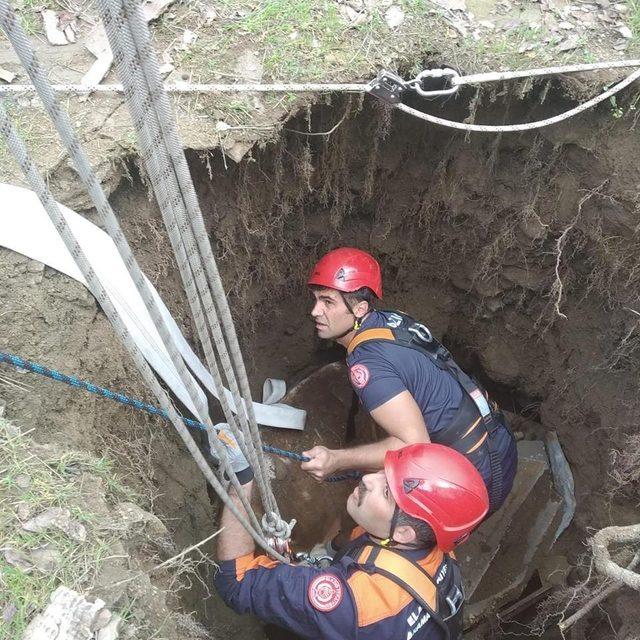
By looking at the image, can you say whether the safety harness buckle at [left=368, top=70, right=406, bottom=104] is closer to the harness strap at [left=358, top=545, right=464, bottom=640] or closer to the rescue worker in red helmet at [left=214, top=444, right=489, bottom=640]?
the rescue worker in red helmet at [left=214, top=444, right=489, bottom=640]

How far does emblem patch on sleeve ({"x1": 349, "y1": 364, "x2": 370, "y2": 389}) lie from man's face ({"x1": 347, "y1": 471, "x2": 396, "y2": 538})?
1.98 feet

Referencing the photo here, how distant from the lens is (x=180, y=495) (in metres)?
2.75

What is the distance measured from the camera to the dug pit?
2.43m

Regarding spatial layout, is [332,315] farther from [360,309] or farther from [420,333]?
[420,333]

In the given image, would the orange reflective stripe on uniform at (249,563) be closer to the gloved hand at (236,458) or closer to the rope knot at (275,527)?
the rope knot at (275,527)

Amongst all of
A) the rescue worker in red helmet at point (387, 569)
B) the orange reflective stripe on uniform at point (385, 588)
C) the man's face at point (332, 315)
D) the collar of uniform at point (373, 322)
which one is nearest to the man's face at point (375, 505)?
the rescue worker in red helmet at point (387, 569)

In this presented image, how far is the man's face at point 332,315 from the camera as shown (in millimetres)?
3498

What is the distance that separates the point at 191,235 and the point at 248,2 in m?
2.44

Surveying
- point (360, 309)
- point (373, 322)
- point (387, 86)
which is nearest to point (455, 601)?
point (373, 322)

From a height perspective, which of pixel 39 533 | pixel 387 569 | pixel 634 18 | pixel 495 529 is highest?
pixel 634 18

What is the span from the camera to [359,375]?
303 centimetres

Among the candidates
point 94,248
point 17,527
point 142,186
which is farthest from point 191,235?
point 142,186

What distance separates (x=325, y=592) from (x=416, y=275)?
112 inches

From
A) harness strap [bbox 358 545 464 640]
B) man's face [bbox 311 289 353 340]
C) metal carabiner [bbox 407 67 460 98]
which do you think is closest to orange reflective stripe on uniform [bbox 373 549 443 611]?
harness strap [bbox 358 545 464 640]
